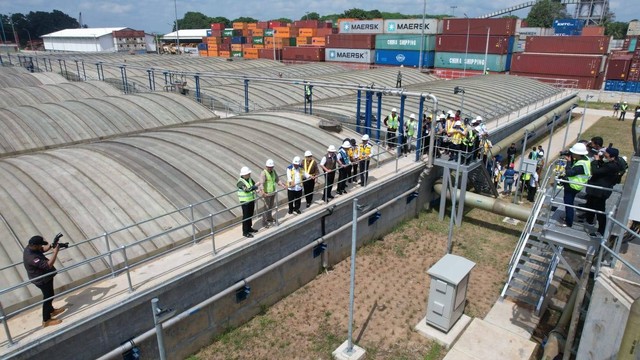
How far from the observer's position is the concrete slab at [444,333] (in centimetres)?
1145

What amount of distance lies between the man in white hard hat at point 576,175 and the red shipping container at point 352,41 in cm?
6154

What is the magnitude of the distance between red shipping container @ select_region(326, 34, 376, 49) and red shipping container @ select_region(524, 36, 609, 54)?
23.2 meters

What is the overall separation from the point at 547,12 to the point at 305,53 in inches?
4284

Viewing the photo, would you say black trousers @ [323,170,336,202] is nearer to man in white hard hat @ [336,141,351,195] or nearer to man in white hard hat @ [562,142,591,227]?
man in white hard hat @ [336,141,351,195]

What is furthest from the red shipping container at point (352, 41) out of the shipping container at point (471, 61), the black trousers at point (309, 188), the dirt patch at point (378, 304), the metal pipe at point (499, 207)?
the black trousers at point (309, 188)

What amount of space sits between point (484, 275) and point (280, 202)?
7.71m

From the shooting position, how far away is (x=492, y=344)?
11406 millimetres

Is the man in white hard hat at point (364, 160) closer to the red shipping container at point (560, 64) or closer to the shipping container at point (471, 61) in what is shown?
the shipping container at point (471, 61)

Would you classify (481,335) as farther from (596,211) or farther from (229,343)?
(229,343)

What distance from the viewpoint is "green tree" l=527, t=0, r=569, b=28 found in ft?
463

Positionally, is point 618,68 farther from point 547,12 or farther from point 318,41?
point 547,12

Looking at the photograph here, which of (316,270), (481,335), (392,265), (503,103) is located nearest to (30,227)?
(316,270)

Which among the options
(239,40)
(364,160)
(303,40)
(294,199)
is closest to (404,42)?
(303,40)

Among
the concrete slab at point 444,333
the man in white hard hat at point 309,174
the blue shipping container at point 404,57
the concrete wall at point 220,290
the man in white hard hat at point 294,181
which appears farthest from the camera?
the blue shipping container at point 404,57
